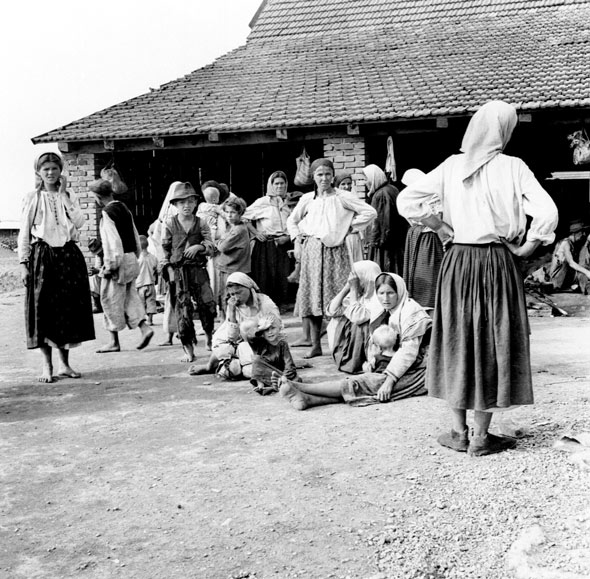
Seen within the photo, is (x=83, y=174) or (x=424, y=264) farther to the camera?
(x=83, y=174)

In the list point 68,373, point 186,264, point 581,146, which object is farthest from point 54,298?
point 581,146

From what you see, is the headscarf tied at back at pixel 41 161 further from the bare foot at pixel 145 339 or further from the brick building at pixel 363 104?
the brick building at pixel 363 104

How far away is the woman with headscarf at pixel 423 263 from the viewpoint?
6926 mm

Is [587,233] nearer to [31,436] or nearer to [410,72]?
[410,72]

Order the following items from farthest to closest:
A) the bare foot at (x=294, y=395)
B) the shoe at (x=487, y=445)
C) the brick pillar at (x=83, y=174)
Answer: the brick pillar at (x=83, y=174) → the bare foot at (x=294, y=395) → the shoe at (x=487, y=445)

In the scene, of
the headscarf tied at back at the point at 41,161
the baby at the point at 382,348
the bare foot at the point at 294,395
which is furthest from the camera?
the headscarf tied at back at the point at 41,161

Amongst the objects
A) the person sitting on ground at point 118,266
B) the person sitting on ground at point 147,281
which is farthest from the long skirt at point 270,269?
the person sitting on ground at point 118,266

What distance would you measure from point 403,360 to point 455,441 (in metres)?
1.22

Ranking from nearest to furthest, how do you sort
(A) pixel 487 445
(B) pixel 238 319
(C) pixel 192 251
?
(A) pixel 487 445 < (B) pixel 238 319 < (C) pixel 192 251

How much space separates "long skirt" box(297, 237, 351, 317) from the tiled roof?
13.9ft

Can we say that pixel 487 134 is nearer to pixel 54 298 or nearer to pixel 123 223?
pixel 54 298

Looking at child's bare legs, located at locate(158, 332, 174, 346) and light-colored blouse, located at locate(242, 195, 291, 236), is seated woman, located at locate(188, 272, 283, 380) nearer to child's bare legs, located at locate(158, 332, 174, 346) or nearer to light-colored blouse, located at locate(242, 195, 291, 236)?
child's bare legs, located at locate(158, 332, 174, 346)

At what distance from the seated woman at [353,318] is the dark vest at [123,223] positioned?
2234 millimetres

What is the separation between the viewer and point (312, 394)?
5383mm
